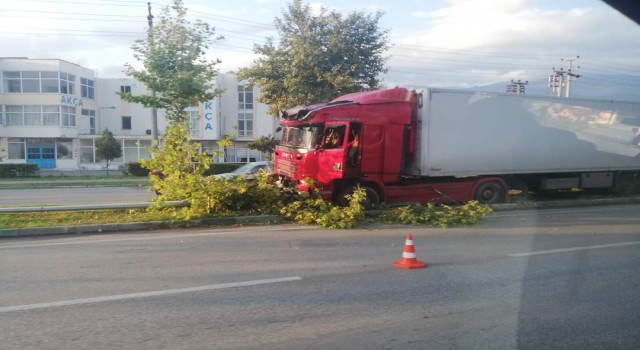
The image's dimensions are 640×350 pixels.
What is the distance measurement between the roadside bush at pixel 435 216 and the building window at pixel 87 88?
45.7 metres

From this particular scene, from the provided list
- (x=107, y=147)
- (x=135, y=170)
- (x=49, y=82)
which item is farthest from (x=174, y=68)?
(x=49, y=82)

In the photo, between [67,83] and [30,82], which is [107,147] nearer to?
[67,83]

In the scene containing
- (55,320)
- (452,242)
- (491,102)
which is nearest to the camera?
(55,320)

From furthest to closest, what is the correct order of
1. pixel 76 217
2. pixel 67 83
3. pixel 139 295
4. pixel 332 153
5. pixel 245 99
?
pixel 245 99 → pixel 67 83 → pixel 332 153 → pixel 76 217 → pixel 139 295

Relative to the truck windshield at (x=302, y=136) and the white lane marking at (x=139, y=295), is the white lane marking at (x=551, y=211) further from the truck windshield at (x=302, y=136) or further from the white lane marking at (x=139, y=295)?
the white lane marking at (x=139, y=295)

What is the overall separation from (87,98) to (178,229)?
1772 inches

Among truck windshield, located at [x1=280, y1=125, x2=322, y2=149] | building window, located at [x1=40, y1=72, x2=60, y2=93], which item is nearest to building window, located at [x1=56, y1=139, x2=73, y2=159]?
building window, located at [x1=40, y1=72, x2=60, y2=93]

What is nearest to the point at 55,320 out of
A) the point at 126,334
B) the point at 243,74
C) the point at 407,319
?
the point at 126,334

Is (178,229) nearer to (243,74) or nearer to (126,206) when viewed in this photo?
(126,206)

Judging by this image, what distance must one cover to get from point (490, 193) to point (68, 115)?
44045 mm

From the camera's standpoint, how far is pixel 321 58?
21.6m

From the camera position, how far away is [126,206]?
11.6m

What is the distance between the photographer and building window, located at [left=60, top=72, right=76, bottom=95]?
4600 centimetres

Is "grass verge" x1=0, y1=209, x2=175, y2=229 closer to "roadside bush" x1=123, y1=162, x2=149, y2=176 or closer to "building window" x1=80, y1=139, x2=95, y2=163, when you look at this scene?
"roadside bush" x1=123, y1=162, x2=149, y2=176
